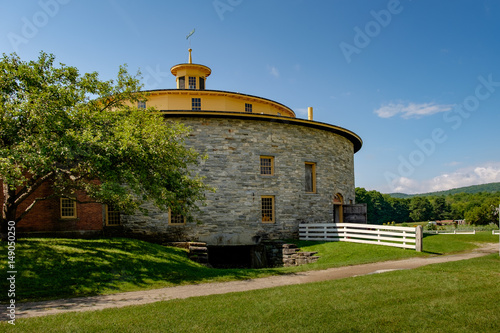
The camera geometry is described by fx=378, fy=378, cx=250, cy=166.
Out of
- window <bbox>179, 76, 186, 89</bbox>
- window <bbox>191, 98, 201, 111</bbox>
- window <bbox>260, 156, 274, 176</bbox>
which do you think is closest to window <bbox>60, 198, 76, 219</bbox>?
window <bbox>191, 98, 201, 111</bbox>

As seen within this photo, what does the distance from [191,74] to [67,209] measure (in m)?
14.1

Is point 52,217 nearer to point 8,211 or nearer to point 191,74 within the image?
point 8,211

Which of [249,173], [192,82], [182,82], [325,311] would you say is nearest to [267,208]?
[249,173]

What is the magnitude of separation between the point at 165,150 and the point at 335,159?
14.3 meters

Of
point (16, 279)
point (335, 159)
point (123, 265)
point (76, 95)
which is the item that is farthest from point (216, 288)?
point (335, 159)

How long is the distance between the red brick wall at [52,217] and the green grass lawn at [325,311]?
1169 centimetres

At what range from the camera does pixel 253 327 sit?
7.05 m

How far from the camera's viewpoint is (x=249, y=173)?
22047mm

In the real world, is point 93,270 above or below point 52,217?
below

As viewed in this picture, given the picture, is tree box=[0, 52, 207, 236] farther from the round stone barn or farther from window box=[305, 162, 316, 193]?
window box=[305, 162, 316, 193]

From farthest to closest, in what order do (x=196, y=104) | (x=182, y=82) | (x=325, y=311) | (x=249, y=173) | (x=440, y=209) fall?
(x=440, y=209)
(x=182, y=82)
(x=196, y=104)
(x=249, y=173)
(x=325, y=311)

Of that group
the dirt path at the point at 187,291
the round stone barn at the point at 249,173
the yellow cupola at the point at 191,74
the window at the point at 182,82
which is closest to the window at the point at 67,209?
the round stone barn at the point at 249,173

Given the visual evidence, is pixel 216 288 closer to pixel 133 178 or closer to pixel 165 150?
pixel 133 178

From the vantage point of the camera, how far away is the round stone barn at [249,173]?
21.2 meters
